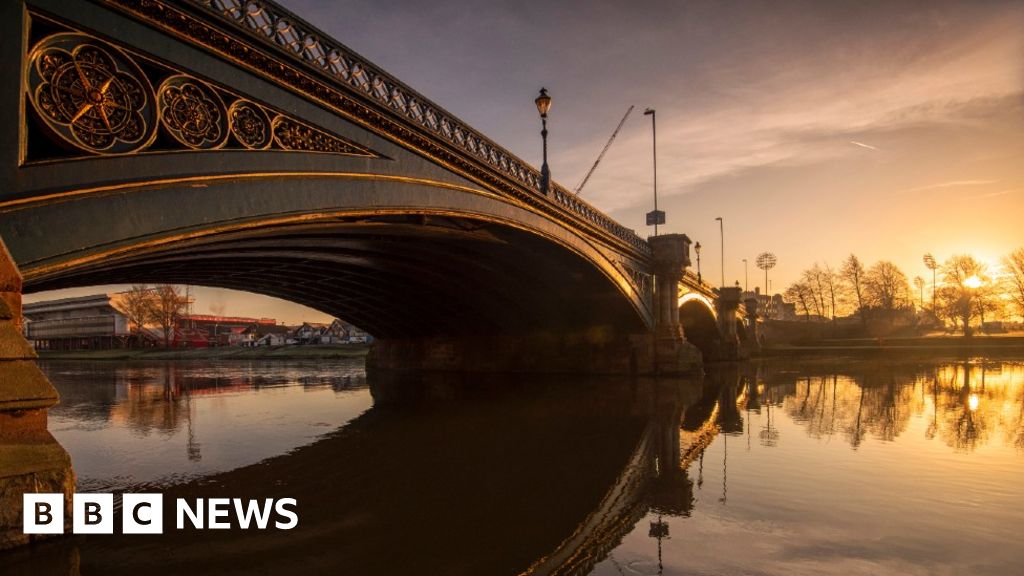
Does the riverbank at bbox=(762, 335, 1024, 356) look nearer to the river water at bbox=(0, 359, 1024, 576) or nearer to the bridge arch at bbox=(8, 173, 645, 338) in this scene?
the bridge arch at bbox=(8, 173, 645, 338)

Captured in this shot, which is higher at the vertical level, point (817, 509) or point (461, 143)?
point (461, 143)

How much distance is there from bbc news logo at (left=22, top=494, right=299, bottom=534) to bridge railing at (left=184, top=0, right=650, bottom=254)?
6.42m

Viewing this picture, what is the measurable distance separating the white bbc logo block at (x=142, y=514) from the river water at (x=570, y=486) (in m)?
0.13

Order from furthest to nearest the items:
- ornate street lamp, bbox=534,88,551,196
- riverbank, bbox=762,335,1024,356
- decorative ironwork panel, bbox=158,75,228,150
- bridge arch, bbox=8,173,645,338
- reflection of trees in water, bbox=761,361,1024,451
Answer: riverbank, bbox=762,335,1024,356 → ornate street lamp, bbox=534,88,551,196 → reflection of trees in water, bbox=761,361,1024,451 → decorative ironwork panel, bbox=158,75,228,150 → bridge arch, bbox=8,173,645,338

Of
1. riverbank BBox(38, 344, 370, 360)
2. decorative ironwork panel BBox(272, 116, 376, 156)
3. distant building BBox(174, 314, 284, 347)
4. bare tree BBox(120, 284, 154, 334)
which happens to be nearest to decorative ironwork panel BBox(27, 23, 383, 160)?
decorative ironwork panel BBox(272, 116, 376, 156)

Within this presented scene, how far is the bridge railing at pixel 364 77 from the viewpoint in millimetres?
8297

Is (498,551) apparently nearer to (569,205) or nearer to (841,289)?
(569,205)

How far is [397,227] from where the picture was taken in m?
14.4

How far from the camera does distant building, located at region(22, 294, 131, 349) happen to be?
293 feet

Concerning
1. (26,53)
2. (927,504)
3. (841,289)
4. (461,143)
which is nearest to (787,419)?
(927,504)

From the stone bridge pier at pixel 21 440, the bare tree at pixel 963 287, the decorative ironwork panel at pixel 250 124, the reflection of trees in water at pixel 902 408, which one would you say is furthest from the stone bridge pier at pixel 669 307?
the bare tree at pixel 963 287

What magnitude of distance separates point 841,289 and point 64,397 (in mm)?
100936

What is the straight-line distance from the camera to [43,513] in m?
4.89

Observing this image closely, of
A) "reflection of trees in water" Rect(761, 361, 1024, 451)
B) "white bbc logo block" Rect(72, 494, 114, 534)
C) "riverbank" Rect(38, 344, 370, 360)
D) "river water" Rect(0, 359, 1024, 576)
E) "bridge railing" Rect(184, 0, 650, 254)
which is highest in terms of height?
"bridge railing" Rect(184, 0, 650, 254)
